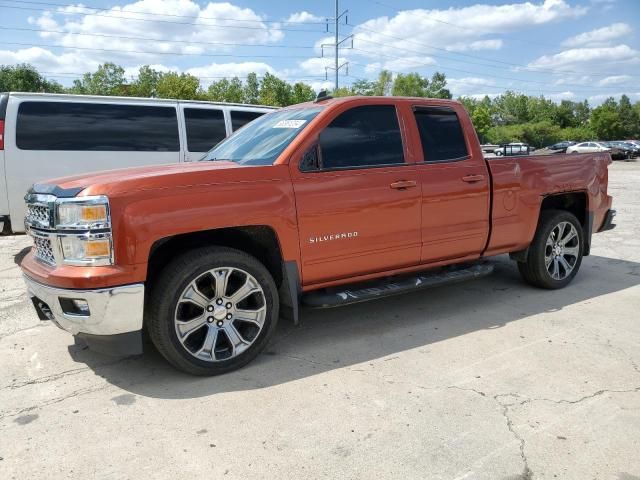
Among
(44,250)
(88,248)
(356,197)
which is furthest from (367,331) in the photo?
(44,250)

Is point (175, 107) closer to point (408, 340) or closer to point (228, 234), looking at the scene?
point (228, 234)

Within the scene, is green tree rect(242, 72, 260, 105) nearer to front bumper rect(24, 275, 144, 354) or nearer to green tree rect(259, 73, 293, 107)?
green tree rect(259, 73, 293, 107)

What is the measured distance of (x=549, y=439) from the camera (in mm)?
2723

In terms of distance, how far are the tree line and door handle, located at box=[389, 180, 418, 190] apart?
53.6ft

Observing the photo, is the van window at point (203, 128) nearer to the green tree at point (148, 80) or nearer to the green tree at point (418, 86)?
the green tree at point (148, 80)

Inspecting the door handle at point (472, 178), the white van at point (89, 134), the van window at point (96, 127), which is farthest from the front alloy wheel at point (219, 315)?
the van window at point (96, 127)

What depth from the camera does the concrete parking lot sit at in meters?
2.55

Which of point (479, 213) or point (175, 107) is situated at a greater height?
point (175, 107)

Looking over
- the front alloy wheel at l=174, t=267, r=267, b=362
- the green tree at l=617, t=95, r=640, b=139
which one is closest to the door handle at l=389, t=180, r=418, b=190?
the front alloy wheel at l=174, t=267, r=267, b=362

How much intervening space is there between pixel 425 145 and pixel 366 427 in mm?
2515

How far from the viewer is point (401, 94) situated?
290ft

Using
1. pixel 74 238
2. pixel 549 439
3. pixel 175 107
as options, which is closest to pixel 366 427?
pixel 549 439

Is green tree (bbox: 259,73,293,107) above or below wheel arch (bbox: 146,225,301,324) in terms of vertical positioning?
above

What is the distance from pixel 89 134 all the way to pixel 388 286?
4.88 metres
